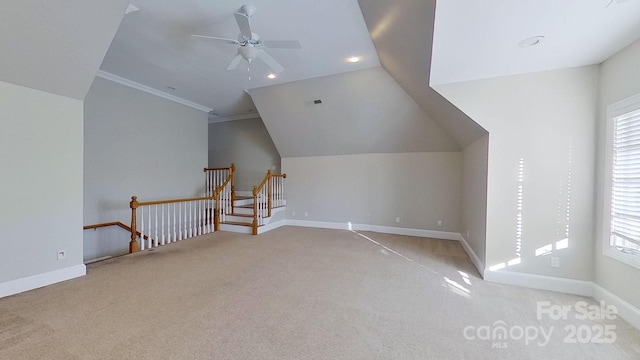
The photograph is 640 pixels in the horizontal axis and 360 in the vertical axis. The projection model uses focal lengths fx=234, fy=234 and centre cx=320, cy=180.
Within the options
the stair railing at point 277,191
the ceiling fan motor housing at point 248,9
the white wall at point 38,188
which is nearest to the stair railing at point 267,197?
the stair railing at point 277,191

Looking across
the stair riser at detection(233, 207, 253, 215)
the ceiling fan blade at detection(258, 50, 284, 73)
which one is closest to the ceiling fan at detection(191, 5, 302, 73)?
the ceiling fan blade at detection(258, 50, 284, 73)

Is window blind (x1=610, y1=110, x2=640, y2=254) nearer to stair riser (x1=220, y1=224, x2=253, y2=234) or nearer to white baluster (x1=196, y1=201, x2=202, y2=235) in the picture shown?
stair riser (x1=220, y1=224, x2=253, y2=234)

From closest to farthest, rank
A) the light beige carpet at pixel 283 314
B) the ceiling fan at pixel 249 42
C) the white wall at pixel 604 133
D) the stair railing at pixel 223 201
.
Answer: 1. the light beige carpet at pixel 283 314
2. the white wall at pixel 604 133
3. the ceiling fan at pixel 249 42
4. the stair railing at pixel 223 201

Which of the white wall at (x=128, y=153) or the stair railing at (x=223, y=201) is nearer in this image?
the white wall at (x=128, y=153)

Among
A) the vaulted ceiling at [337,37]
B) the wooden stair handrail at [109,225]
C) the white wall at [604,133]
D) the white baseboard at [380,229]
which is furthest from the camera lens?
the white baseboard at [380,229]

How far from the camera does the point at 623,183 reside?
2.27 m

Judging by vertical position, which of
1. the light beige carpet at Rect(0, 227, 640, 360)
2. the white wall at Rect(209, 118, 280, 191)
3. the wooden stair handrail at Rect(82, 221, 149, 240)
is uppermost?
the white wall at Rect(209, 118, 280, 191)

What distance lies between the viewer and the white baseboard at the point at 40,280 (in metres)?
2.54

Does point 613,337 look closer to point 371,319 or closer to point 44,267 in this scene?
point 371,319

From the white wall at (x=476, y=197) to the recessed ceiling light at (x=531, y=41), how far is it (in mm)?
1101

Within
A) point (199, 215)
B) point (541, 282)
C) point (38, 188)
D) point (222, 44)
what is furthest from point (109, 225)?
point (541, 282)

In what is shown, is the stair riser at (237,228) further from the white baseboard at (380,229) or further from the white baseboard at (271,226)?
the white baseboard at (380,229)

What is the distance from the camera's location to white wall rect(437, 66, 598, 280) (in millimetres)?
2637

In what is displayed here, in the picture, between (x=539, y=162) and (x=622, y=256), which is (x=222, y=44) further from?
(x=622, y=256)
